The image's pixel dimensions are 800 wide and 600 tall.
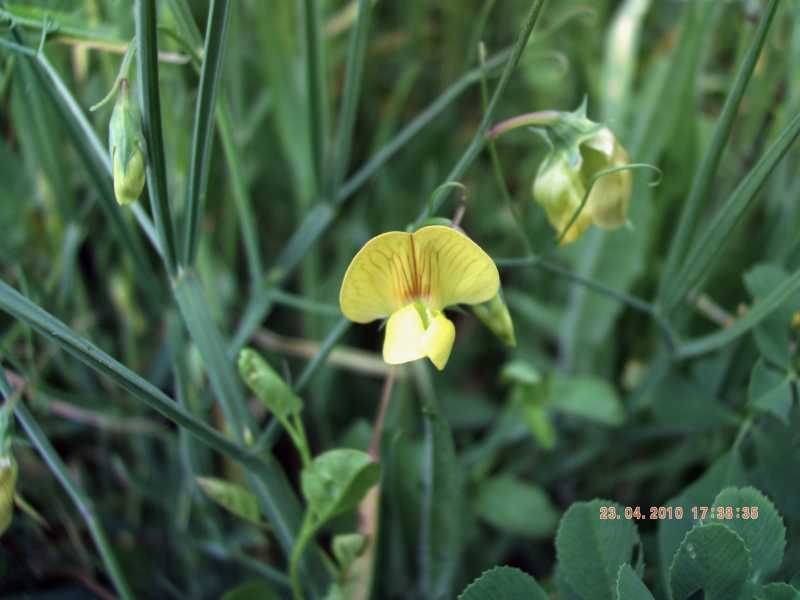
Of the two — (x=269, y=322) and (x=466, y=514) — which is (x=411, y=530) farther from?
(x=269, y=322)

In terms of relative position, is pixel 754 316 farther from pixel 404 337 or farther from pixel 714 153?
pixel 404 337

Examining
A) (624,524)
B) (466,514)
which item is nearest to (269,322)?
(466,514)

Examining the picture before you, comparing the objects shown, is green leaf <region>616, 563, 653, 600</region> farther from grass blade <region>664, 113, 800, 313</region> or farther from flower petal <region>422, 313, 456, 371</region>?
grass blade <region>664, 113, 800, 313</region>

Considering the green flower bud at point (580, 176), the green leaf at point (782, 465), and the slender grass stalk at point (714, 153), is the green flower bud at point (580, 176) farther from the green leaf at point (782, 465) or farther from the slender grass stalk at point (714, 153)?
the green leaf at point (782, 465)

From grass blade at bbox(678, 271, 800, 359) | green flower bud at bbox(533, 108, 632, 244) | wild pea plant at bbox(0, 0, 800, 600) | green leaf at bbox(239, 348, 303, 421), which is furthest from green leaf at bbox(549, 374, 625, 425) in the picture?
green leaf at bbox(239, 348, 303, 421)

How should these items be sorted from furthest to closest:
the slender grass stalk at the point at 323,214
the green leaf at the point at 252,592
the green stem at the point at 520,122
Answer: the slender grass stalk at the point at 323,214 → the green leaf at the point at 252,592 → the green stem at the point at 520,122

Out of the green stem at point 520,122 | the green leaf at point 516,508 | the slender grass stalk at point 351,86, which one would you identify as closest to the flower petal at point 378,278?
the green stem at point 520,122

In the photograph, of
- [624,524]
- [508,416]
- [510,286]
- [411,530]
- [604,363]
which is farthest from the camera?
[510,286]
